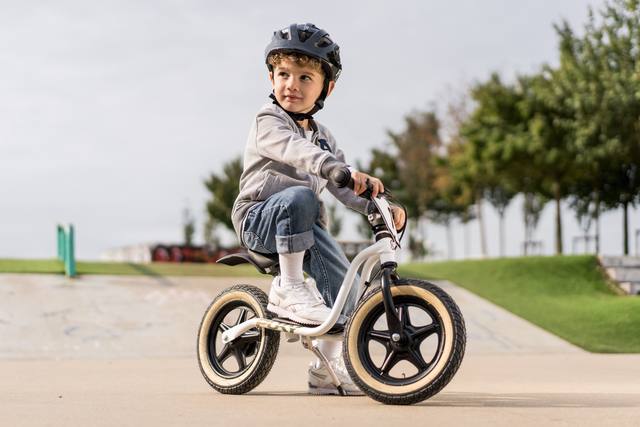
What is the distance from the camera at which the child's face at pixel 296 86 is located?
3.68m

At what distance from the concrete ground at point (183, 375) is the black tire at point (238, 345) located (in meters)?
0.13

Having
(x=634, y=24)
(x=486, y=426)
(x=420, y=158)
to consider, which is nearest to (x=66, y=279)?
(x=486, y=426)

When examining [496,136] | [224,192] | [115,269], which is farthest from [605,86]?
[224,192]

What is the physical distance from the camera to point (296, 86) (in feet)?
12.1

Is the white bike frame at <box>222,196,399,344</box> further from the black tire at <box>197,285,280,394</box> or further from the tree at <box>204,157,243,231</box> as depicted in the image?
the tree at <box>204,157,243,231</box>

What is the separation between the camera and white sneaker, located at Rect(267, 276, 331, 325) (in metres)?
3.38

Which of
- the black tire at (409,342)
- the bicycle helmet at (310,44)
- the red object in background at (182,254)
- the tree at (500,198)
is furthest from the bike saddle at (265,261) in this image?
the tree at (500,198)

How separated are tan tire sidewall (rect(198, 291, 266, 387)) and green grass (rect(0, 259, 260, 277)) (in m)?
9.61

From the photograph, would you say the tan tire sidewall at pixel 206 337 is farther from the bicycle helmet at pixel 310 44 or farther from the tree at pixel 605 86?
the tree at pixel 605 86

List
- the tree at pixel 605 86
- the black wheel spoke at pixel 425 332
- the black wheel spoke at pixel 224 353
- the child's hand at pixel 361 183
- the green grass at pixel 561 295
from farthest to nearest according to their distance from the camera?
the tree at pixel 605 86
the green grass at pixel 561 295
the black wheel spoke at pixel 224 353
the child's hand at pixel 361 183
the black wheel spoke at pixel 425 332

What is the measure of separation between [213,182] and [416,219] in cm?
1407

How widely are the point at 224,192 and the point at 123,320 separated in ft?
94.3

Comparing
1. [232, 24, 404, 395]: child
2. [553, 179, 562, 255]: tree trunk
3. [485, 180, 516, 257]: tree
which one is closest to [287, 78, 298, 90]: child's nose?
[232, 24, 404, 395]: child

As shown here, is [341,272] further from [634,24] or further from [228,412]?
[634,24]
